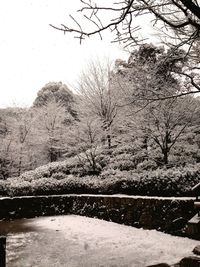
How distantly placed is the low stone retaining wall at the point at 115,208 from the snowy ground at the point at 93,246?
32cm

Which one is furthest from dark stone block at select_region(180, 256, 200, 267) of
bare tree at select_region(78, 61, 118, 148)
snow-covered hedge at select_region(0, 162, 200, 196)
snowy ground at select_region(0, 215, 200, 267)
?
bare tree at select_region(78, 61, 118, 148)

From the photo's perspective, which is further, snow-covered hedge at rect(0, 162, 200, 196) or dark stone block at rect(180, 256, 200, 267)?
snow-covered hedge at rect(0, 162, 200, 196)

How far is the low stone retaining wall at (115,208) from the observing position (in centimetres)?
715

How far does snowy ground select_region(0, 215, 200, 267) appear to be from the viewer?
5.24m

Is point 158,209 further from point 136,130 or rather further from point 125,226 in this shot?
point 136,130

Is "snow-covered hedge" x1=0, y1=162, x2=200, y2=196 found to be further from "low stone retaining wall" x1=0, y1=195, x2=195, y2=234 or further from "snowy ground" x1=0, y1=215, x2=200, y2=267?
"snowy ground" x1=0, y1=215, x2=200, y2=267

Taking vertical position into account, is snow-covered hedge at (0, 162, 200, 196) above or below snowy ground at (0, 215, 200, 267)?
above

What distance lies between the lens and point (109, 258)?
17.8ft

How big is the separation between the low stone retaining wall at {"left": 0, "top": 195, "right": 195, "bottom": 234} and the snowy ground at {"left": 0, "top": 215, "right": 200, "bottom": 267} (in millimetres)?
322

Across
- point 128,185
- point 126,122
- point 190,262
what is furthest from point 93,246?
point 126,122

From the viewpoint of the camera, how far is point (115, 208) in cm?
938

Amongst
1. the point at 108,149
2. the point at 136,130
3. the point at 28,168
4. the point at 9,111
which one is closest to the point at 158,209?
the point at 136,130

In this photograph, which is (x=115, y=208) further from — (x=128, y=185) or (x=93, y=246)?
(x=93, y=246)

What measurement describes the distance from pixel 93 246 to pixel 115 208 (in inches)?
120
